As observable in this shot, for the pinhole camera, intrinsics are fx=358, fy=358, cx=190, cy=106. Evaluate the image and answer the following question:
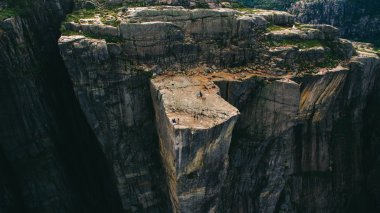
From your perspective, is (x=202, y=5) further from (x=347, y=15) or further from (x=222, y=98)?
(x=347, y=15)


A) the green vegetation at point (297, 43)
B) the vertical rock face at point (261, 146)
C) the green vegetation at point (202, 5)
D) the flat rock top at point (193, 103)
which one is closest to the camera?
the flat rock top at point (193, 103)

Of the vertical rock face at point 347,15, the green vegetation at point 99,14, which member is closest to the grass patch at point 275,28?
the green vegetation at point 99,14

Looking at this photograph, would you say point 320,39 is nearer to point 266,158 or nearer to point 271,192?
point 266,158

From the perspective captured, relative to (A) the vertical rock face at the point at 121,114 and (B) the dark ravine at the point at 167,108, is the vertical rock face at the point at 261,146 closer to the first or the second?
(B) the dark ravine at the point at 167,108

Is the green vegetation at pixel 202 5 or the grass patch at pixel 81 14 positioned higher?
the green vegetation at pixel 202 5

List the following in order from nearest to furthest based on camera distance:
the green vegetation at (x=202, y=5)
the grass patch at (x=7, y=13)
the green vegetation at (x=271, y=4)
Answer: the grass patch at (x=7, y=13), the green vegetation at (x=202, y=5), the green vegetation at (x=271, y=4)

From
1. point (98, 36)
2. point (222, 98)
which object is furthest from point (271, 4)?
point (98, 36)


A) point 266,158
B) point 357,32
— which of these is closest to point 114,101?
point 266,158
